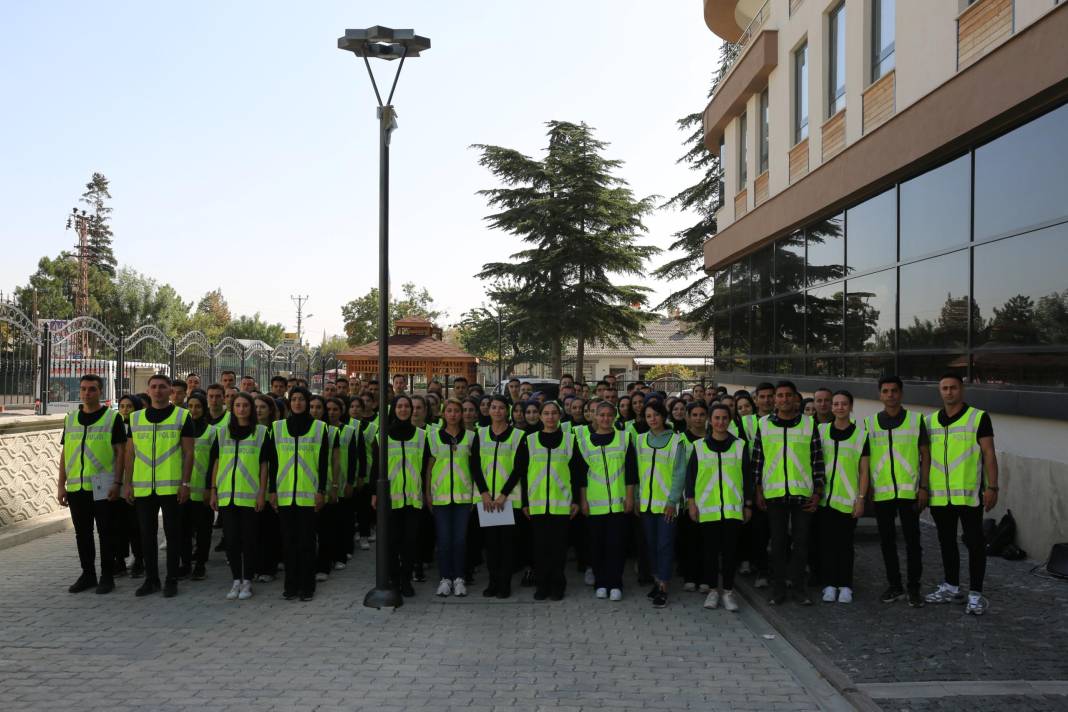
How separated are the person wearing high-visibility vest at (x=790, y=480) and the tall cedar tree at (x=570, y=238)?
29.7 metres

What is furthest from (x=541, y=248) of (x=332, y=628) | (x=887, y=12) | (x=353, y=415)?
(x=332, y=628)

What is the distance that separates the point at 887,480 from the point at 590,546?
2701mm

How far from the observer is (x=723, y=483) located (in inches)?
303

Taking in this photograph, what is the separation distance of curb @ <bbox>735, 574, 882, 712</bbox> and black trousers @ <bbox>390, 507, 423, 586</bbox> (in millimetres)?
3048

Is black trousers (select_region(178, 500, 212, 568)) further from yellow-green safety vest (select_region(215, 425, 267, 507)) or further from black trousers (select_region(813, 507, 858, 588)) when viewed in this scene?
black trousers (select_region(813, 507, 858, 588))

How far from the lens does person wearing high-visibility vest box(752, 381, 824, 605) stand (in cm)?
771

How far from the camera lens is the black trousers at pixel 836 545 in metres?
7.78

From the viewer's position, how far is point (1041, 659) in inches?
235

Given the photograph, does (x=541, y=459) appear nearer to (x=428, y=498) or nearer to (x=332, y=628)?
(x=428, y=498)

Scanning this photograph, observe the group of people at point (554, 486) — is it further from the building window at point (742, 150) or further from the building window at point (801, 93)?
the building window at point (742, 150)

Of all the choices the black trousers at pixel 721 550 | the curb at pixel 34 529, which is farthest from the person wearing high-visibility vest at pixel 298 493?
the curb at pixel 34 529

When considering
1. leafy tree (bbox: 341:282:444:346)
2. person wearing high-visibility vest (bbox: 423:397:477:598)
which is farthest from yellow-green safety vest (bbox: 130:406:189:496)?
leafy tree (bbox: 341:282:444:346)

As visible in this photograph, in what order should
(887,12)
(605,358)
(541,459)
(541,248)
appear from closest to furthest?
(541,459) → (887,12) → (541,248) → (605,358)

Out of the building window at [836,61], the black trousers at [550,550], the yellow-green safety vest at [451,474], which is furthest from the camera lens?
the building window at [836,61]
